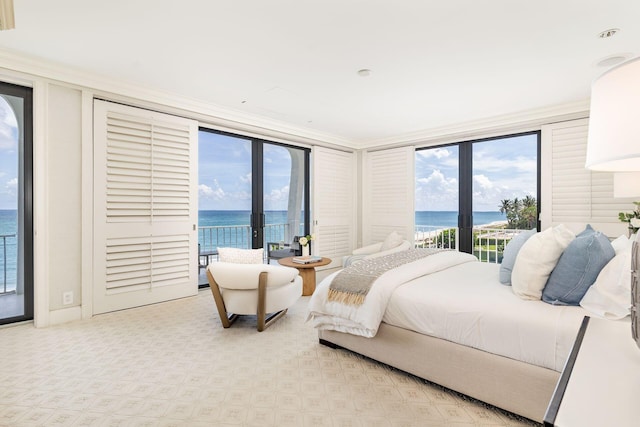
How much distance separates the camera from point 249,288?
307 centimetres

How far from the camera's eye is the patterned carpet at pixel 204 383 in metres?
1.89

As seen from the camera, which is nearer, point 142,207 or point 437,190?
point 142,207

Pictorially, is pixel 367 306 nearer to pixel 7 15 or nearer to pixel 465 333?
pixel 465 333

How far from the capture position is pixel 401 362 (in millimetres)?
2324

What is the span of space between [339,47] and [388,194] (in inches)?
147

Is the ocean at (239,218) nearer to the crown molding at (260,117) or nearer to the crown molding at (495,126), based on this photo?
the crown molding at (260,117)

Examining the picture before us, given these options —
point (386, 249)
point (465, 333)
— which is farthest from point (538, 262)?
point (386, 249)

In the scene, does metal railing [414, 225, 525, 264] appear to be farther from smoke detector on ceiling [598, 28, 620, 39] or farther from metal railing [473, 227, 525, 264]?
smoke detector on ceiling [598, 28, 620, 39]

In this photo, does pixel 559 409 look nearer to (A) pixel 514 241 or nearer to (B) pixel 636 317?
(B) pixel 636 317

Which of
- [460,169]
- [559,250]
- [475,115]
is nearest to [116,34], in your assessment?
[559,250]

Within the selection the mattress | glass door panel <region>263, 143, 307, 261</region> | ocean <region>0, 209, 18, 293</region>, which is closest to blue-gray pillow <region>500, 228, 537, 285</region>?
the mattress

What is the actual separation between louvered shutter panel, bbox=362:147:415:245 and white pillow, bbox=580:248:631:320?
12.9ft

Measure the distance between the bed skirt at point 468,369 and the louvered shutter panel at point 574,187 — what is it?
10.4 ft

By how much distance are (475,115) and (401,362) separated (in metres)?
3.71
